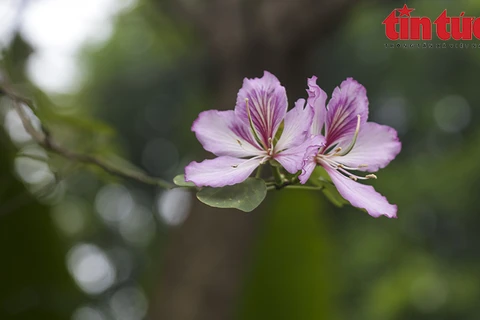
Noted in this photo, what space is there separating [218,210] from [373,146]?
169 centimetres

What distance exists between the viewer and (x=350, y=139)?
1.21 ft

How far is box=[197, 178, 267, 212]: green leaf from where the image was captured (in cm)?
33

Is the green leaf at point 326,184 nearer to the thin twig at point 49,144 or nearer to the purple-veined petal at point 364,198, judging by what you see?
the purple-veined petal at point 364,198

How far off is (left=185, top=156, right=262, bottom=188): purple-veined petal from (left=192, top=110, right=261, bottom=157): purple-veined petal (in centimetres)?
2

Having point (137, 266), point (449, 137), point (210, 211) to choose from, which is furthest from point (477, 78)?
point (137, 266)

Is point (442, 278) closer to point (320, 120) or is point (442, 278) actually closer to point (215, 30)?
point (215, 30)

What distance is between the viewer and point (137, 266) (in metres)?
5.57

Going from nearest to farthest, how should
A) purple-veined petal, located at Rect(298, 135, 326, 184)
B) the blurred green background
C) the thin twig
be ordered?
1. purple-veined petal, located at Rect(298, 135, 326, 184)
2. the thin twig
3. the blurred green background

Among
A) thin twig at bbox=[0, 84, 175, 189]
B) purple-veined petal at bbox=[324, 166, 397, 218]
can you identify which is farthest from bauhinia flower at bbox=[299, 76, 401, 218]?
thin twig at bbox=[0, 84, 175, 189]

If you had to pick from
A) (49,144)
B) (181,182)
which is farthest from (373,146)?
(49,144)

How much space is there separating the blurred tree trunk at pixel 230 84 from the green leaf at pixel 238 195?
153cm

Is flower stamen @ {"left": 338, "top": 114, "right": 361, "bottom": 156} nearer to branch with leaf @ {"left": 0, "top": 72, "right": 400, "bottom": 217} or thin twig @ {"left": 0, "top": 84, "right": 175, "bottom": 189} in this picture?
branch with leaf @ {"left": 0, "top": 72, "right": 400, "bottom": 217}

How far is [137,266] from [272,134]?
541 centimetres

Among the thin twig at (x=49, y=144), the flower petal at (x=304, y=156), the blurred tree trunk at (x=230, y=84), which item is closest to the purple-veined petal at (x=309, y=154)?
the flower petal at (x=304, y=156)
